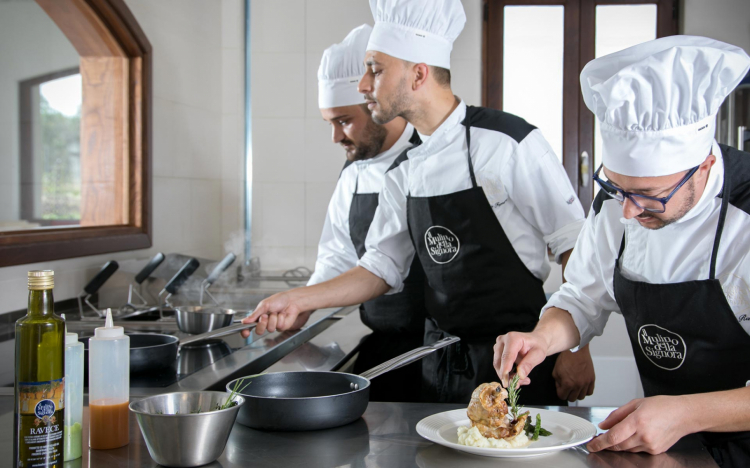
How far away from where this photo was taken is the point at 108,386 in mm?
1146

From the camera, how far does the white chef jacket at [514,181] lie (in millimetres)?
2020

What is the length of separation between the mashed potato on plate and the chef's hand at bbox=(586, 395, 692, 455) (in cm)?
11

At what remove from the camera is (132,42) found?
3.00 m

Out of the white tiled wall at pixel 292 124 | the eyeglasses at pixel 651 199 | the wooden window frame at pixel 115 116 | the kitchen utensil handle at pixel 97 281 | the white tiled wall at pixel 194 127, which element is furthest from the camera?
the white tiled wall at pixel 292 124

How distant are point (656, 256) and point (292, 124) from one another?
299 centimetres

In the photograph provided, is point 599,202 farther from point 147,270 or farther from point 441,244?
point 147,270

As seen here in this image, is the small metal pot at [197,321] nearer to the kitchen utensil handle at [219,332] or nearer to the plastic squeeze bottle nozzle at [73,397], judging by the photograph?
the kitchen utensil handle at [219,332]

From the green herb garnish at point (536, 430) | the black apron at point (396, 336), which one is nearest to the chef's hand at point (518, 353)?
the green herb garnish at point (536, 430)

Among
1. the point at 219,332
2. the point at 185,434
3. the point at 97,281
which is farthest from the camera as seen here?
the point at 97,281

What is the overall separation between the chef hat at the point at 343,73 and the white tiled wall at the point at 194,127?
3.08 ft

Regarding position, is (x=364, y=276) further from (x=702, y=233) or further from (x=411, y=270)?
(x=702, y=233)

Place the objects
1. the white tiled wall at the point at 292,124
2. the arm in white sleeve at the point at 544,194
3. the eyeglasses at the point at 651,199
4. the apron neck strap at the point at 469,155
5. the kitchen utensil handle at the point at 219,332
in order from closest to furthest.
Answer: the eyeglasses at the point at 651,199
the kitchen utensil handle at the point at 219,332
the arm in white sleeve at the point at 544,194
the apron neck strap at the point at 469,155
the white tiled wall at the point at 292,124

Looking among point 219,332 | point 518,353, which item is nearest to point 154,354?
point 219,332

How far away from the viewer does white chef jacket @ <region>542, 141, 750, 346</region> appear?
136cm
